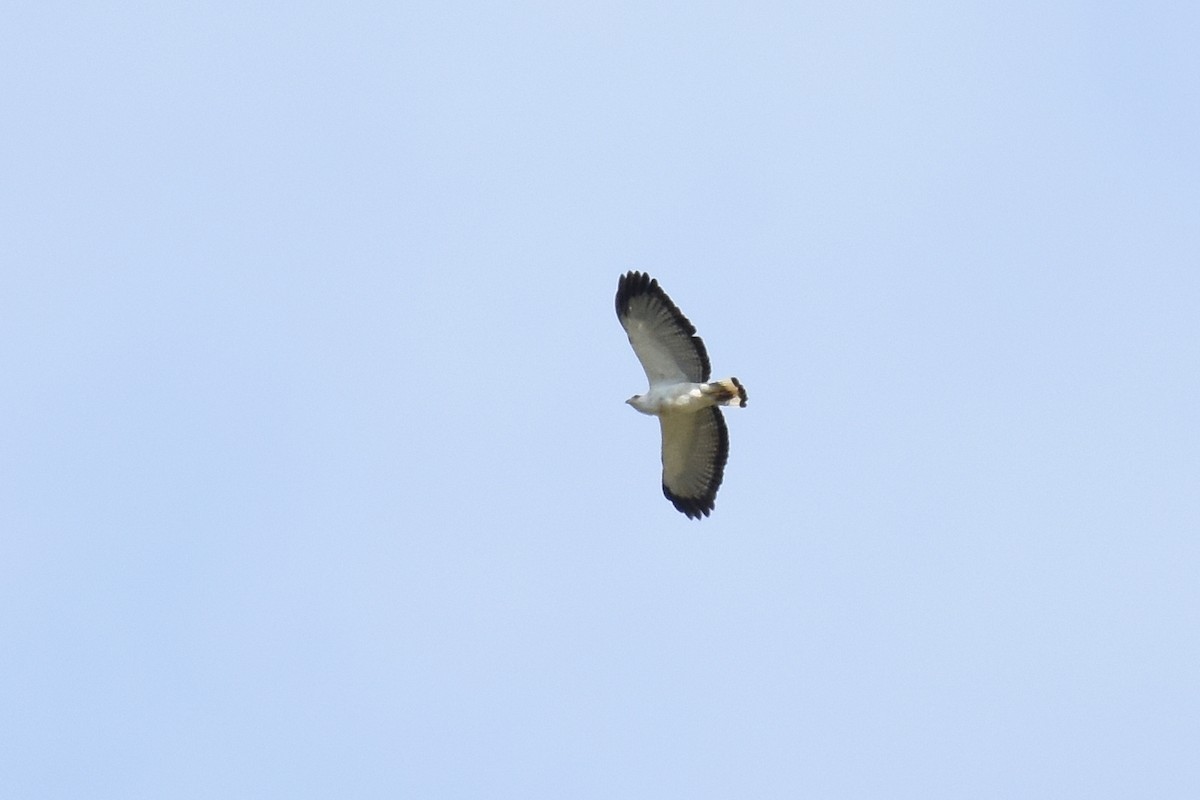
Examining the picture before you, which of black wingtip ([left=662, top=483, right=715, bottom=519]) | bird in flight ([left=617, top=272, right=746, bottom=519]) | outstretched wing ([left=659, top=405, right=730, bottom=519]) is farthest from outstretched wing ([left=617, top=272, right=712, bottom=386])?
black wingtip ([left=662, top=483, right=715, bottom=519])

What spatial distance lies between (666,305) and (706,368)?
3.14ft

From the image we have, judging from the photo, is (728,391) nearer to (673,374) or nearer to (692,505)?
(673,374)

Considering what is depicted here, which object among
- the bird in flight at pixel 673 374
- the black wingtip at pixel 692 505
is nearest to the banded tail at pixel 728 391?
the bird in flight at pixel 673 374

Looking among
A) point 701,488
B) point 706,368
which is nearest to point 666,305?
point 706,368

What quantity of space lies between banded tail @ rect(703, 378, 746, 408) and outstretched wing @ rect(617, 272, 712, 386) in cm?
31

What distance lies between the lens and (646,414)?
84.0 ft

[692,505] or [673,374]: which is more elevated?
[673,374]

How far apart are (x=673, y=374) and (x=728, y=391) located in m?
0.80

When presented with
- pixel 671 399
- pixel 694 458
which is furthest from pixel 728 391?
pixel 694 458

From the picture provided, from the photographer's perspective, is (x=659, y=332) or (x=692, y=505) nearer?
(x=659, y=332)

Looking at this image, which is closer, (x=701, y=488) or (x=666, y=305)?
(x=666, y=305)

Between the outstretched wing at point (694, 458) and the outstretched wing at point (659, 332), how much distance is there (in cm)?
61

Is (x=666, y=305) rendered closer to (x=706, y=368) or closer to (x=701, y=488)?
(x=706, y=368)

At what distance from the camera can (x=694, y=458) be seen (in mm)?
26500
